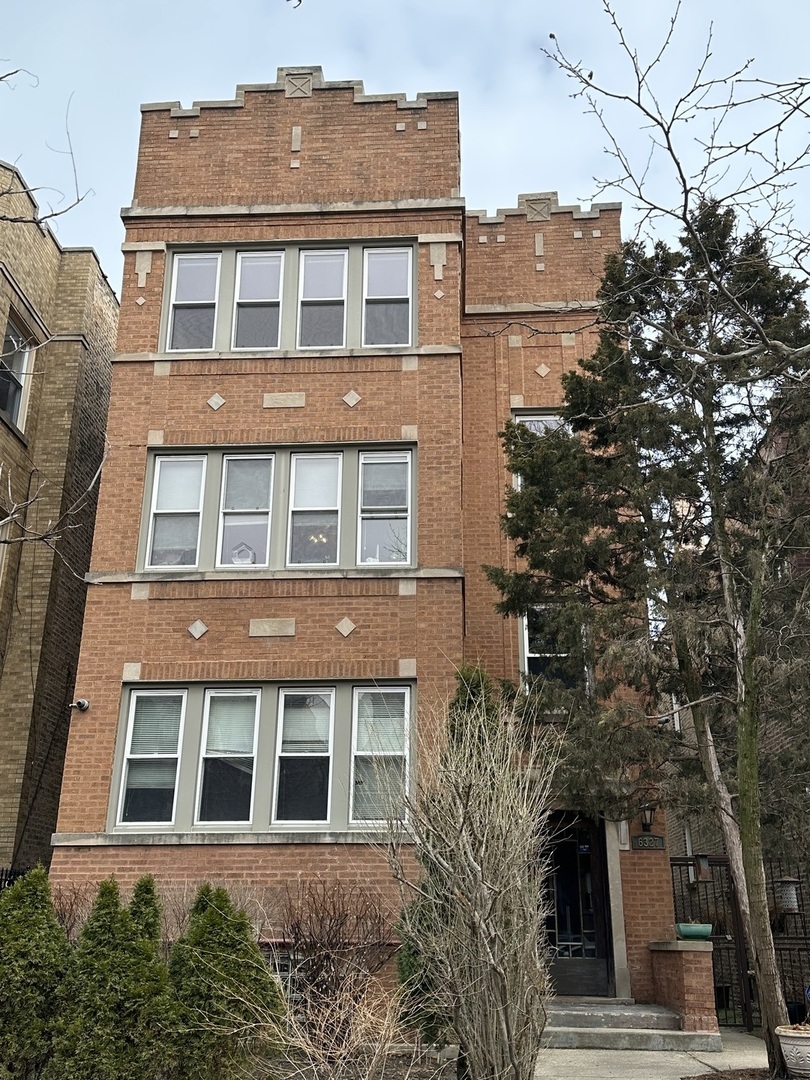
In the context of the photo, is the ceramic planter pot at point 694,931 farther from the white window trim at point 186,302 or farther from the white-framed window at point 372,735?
the white window trim at point 186,302

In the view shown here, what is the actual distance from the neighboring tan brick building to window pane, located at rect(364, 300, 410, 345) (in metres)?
4.74

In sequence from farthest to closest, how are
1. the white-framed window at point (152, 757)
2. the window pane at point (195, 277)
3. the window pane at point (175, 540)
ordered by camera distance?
the window pane at point (195, 277) < the window pane at point (175, 540) < the white-framed window at point (152, 757)

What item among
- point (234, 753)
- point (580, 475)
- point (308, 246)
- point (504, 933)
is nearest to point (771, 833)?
point (580, 475)

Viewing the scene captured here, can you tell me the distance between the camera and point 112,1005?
29.9ft

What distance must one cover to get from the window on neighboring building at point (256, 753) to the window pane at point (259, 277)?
563cm

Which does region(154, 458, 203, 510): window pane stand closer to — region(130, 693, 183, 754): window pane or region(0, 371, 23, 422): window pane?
region(130, 693, 183, 754): window pane

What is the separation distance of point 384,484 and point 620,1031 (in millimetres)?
7084

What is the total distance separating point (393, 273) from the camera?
608 inches

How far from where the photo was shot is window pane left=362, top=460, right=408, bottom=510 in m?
14.3

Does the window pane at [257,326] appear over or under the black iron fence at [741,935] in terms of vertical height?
over

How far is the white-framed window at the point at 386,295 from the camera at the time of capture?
15.1m

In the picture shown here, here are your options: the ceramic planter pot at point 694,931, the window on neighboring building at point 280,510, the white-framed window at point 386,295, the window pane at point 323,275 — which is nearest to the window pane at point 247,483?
the window on neighboring building at point 280,510

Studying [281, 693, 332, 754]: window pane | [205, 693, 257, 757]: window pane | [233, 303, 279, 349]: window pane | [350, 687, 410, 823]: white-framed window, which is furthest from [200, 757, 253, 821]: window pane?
[233, 303, 279, 349]: window pane

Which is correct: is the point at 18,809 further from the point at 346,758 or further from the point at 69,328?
the point at 69,328
